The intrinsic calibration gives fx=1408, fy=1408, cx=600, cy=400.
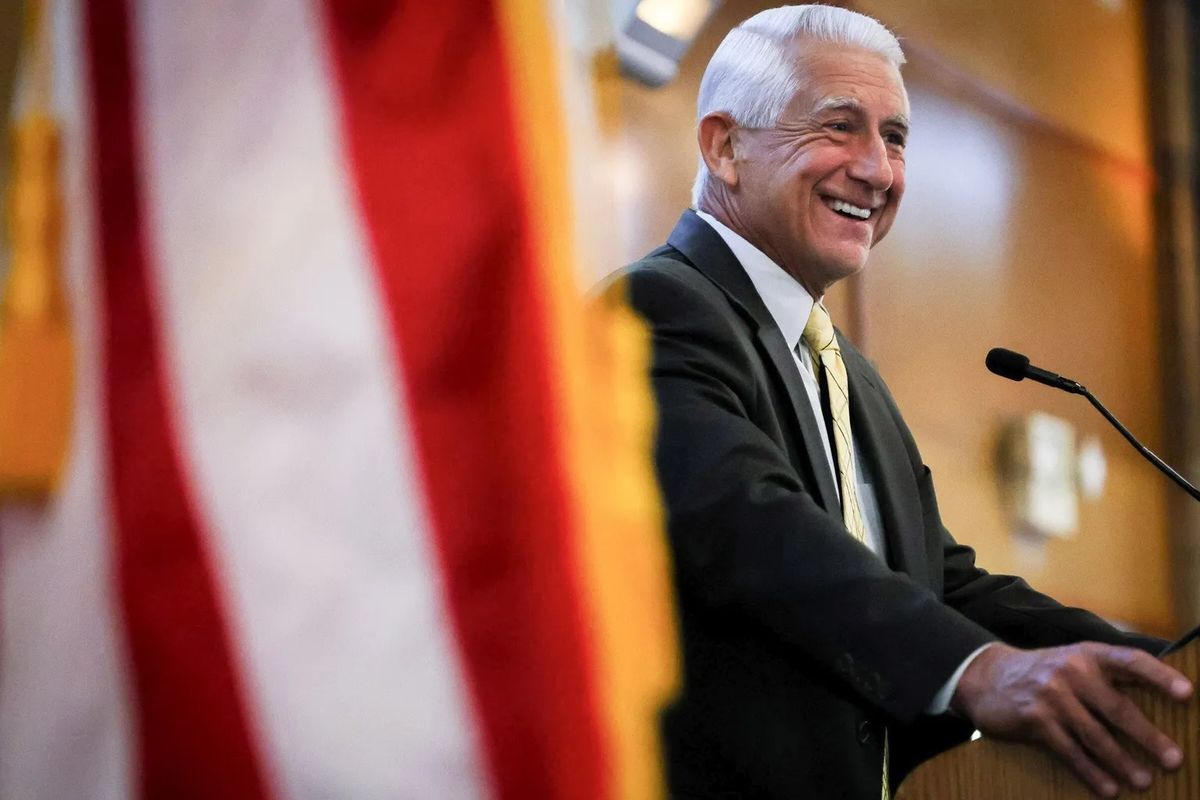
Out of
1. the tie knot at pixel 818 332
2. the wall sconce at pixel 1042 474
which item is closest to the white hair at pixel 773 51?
the tie knot at pixel 818 332

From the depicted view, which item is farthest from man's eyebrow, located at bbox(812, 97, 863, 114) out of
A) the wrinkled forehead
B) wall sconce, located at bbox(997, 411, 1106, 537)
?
wall sconce, located at bbox(997, 411, 1106, 537)

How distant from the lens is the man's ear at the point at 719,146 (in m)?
1.69

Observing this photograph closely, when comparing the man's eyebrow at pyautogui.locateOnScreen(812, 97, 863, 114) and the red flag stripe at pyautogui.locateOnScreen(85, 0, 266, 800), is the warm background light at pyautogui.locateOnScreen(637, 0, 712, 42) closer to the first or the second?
the man's eyebrow at pyautogui.locateOnScreen(812, 97, 863, 114)

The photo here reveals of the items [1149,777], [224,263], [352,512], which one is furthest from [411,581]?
[1149,777]

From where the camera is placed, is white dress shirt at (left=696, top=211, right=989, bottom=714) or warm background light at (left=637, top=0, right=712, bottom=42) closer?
white dress shirt at (left=696, top=211, right=989, bottom=714)

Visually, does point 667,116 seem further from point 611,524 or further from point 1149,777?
point 611,524

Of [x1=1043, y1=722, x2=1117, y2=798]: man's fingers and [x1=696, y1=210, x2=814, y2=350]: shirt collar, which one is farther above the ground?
[x1=696, y1=210, x2=814, y2=350]: shirt collar

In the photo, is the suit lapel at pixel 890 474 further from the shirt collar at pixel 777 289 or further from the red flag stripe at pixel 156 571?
the red flag stripe at pixel 156 571

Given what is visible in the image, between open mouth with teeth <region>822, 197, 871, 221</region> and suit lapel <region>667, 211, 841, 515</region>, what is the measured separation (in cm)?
16

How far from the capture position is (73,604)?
2.11ft

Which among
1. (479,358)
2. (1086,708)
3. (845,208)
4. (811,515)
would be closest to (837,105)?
(845,208)

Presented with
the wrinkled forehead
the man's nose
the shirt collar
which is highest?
the wrinkled forehead

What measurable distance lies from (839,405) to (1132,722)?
2.28ft

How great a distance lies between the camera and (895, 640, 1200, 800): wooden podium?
2.86ft
